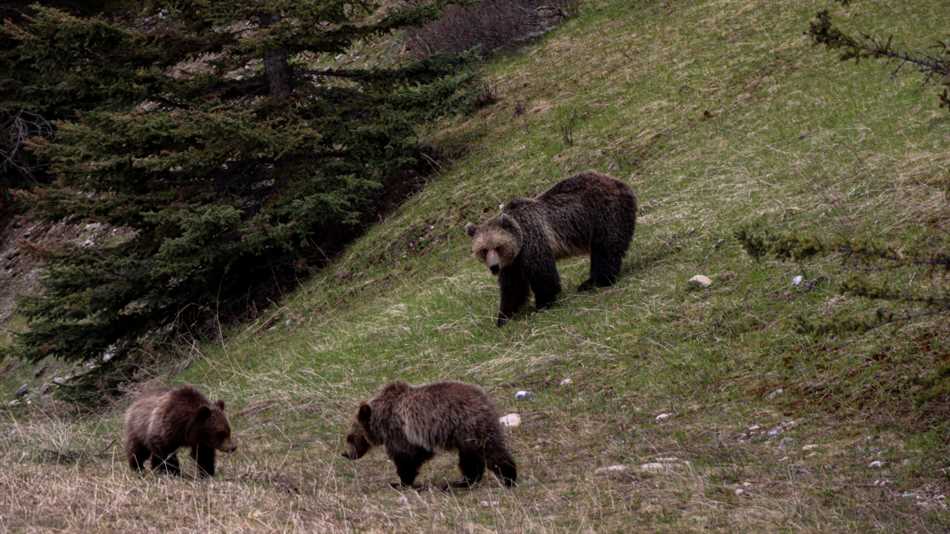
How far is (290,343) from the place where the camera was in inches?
622

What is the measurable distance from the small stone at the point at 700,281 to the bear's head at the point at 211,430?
5216 millimetres

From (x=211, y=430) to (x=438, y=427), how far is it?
2.04m

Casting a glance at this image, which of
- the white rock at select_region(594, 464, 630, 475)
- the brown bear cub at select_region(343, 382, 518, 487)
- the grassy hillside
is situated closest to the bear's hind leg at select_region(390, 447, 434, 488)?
the brown bear cub at select_region(343, 382, 518, 487)

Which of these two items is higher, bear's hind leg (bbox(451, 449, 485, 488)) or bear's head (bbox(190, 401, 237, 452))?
bear's head (bbox(190, 401, 237, 452))

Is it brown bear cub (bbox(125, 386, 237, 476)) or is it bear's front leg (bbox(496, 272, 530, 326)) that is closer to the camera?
brown bear cub (bbox(125, 386, 237, 476))

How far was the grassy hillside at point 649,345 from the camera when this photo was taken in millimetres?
7113

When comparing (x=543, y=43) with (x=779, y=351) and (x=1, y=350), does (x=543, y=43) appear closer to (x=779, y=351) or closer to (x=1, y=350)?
(x=1, y=350)

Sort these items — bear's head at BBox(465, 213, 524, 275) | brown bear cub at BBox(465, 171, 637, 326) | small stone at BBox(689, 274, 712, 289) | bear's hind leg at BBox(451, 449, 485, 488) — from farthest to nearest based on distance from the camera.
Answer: brown bear cub at BBox(465, 171, 637, 326) → bear's head at BBox(465, 213, 524, 275) → small stone at BBox(689, 274, 712, 289) → bear's hind leg at BBox(451, 449, 485, 488)

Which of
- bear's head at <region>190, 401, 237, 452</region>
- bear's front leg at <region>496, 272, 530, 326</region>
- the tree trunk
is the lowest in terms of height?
bear's front leg at <region>496, 272, 530, 326</region>

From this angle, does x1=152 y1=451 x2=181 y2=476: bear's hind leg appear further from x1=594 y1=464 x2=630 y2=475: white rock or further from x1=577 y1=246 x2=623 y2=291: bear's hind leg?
x1=577 y1=246 x2=623 y2=291: bear's hind leg

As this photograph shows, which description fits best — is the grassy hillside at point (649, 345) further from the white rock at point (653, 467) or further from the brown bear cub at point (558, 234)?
the brown bear cub at point (558, 234)

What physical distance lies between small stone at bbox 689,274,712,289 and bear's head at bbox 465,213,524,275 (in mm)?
1912

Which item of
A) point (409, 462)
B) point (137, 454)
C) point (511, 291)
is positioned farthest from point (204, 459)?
point (511, 291)

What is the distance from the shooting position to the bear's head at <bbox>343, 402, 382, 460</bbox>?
8.41m
